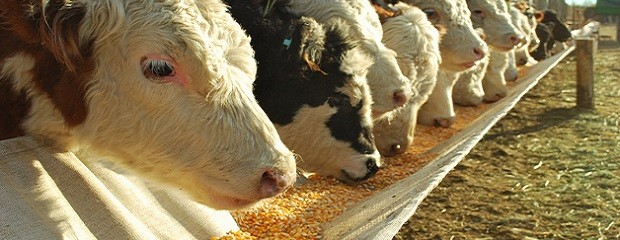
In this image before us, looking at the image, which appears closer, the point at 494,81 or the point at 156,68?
the point at 156,68

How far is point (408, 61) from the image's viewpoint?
6270 millimetres

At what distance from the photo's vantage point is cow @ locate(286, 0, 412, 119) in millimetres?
5246

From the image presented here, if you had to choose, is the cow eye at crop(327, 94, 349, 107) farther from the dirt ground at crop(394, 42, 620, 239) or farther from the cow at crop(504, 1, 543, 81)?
the cow at crop(504, 1, 543, 81)

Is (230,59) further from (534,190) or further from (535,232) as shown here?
(534,190)

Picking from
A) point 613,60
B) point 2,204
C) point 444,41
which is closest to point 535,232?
point 444,41

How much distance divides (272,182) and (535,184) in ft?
13.4

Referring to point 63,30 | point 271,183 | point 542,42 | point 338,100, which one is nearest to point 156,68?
point 63,30

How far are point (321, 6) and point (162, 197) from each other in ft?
6.96

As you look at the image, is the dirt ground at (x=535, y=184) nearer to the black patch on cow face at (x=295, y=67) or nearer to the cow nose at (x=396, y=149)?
the cow nose at (x=396, y=149)

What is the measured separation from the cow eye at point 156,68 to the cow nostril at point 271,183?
50 cm

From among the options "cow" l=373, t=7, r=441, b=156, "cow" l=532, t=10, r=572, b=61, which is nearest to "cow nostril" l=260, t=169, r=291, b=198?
"cow" l=373, t=7, r=441, b=156

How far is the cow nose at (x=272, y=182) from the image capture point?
2918 mm

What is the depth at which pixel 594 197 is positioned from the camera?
6215 mm

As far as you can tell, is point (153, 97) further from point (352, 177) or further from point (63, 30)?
point (352, 177)
